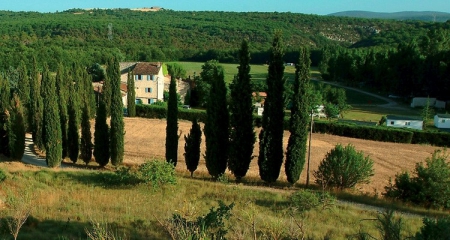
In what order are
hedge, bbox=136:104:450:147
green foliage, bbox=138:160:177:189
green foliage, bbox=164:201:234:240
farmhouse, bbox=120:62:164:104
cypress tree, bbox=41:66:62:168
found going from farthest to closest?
farmhouse, bbox=120:62:164:104, hedge, bbox=136:104:450:147, cypress tree, bbox=41:66:62:168, green foliage, bbox=138:160:177:189, green foliage, bbox=164:201:234:240

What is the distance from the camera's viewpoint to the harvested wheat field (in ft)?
102

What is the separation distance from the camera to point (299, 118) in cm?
2283

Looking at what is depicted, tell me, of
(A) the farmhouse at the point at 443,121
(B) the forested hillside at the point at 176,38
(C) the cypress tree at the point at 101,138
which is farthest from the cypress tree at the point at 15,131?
(B) the forested hillside at the point at 176,38

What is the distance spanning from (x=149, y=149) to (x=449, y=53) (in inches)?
→ 2217

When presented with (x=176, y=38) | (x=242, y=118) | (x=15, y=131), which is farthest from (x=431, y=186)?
(x=176, y=38)

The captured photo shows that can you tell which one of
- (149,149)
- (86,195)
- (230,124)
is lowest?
(149,149)

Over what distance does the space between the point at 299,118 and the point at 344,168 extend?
3583mm

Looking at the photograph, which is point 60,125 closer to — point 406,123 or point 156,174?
point 156,174

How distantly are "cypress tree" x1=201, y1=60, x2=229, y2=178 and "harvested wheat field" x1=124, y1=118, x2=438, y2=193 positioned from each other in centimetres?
449

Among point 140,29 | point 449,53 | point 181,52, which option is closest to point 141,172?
point 449,53

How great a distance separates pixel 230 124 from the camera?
24.5 m

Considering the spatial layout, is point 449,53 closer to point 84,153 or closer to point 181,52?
point 84,153

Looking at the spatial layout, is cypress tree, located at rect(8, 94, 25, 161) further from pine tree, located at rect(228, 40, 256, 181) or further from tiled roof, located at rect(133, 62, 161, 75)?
tiled roof, located at rect(133, 62, 161, 75)

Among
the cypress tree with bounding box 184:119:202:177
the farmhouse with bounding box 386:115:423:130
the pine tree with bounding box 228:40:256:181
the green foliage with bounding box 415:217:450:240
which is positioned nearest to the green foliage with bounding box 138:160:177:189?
the pine tree with bounding box 228:40:256:181
